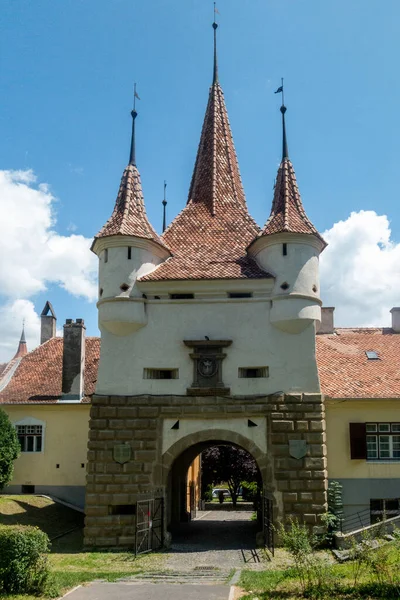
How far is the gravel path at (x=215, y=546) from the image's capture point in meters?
17.9

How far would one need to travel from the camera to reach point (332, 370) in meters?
24.2

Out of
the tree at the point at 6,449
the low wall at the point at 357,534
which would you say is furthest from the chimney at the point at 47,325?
the low wall at the point at 357,534

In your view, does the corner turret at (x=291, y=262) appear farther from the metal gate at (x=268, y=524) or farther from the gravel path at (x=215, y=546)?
the gravel path at (x=215, y=546)

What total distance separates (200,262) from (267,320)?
11.1 feet

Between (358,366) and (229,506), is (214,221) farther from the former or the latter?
(229,506)

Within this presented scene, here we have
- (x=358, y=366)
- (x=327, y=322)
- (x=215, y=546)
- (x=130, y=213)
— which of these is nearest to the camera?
(x=215, y=546)

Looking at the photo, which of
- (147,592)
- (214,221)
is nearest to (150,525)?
(147,592)

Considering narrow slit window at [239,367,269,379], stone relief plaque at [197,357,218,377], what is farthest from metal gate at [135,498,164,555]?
narrow slit window at [239,367,269,379]

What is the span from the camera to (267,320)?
70.8ft

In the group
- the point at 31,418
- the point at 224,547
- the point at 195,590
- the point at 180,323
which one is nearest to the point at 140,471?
the point at 224,547

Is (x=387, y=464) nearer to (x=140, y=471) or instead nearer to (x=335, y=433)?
(x=335, y=433)

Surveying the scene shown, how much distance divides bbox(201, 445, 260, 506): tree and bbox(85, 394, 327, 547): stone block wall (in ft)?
55.7

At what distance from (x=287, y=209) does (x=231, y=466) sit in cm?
2004

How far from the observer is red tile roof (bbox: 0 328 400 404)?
22844mm
